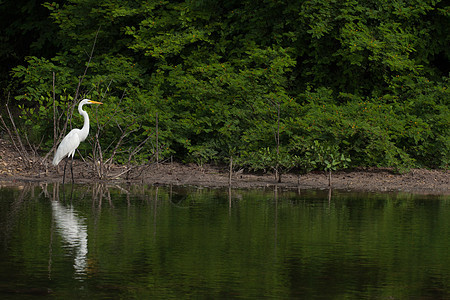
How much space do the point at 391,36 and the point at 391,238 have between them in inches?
472

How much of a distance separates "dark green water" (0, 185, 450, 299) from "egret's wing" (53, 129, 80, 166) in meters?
2.78

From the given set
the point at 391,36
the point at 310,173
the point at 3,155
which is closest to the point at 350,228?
the point at 310,173

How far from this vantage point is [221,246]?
1128cm

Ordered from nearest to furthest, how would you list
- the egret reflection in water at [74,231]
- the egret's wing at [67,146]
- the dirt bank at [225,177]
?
the egret reflection in water at [74,231]
the dirt bank at [225,177]
the egret's wing at [67,146]

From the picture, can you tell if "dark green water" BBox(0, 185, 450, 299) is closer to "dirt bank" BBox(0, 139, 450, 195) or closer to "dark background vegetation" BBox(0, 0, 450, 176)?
"dirt bank" BBox(0, 139, 450, 195)

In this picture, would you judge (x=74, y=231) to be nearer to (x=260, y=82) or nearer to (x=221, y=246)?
(x=221, y=246)

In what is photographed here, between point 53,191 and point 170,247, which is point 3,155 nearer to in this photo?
point 53,191

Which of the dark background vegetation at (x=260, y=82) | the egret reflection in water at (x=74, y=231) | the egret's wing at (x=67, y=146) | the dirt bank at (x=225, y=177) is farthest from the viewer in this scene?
the dark background vegetation at (x=260, y=82)

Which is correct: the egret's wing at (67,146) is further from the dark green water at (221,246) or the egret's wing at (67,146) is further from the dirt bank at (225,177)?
the dark green water at (221,246)

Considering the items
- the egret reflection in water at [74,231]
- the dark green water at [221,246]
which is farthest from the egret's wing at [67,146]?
the egret reflection in water at [74,231]

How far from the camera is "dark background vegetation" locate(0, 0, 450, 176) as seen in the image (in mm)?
22422

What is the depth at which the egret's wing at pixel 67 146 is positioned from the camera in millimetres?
20172

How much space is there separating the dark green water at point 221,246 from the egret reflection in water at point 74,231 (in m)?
0.02

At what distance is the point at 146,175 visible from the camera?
2128cm
